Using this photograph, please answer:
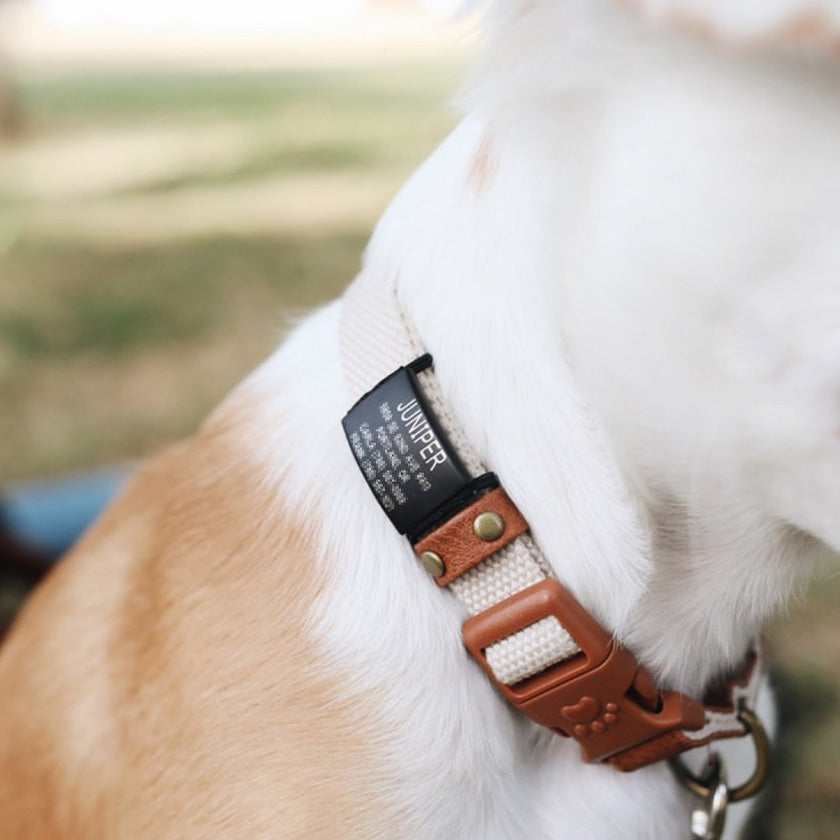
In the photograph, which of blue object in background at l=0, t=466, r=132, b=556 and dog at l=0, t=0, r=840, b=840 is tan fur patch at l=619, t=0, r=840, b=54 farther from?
blue object in background at l=0, t=466, r=132, b=556

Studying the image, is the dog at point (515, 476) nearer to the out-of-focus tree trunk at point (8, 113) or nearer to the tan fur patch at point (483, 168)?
the tan fur patch at point (483, 168)

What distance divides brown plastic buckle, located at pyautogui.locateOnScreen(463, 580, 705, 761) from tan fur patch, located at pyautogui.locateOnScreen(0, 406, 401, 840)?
5.3 inches

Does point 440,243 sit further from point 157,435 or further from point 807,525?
point 157,435

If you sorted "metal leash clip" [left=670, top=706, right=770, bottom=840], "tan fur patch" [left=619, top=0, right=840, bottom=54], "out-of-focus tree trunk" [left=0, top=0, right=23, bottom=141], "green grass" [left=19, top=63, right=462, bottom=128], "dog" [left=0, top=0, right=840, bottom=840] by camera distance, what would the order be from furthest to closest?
"green grass" [left=19, top=63, right=462, bottom=128] < "out-of-focus tree trunk" [left=0, top=0, right=23, bottom=141] < "metal leash clip" [left=670, top=706, right=770, bottom=840] < "dog" [left=0, top=0, right=840, bottom=840] < "tan fur patch" [left=619, top=0, right=840, bottom=54]

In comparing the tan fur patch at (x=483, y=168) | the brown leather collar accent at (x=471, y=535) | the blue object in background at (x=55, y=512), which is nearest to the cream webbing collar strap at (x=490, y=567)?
the brown leather collar accent at (x=471, y=535)

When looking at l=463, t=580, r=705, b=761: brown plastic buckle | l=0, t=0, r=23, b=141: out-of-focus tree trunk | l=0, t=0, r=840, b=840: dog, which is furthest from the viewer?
l=0, t=0, r=23, b=141: out-of-focus tree trunk

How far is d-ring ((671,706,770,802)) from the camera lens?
1206 millimetres

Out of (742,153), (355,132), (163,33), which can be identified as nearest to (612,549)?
(742,153)

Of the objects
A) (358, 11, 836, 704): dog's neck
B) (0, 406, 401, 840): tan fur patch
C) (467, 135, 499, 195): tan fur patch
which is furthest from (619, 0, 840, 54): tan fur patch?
(0, 406, 401, 840): tan fur patch

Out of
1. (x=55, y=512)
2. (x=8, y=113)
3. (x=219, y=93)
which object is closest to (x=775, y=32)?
(x=55, y=512)

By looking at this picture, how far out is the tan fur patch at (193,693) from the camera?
1090 mm

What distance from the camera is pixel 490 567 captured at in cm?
105

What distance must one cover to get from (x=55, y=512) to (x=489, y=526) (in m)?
2.06

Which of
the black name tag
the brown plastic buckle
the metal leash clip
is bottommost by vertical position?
the metal leash clip
